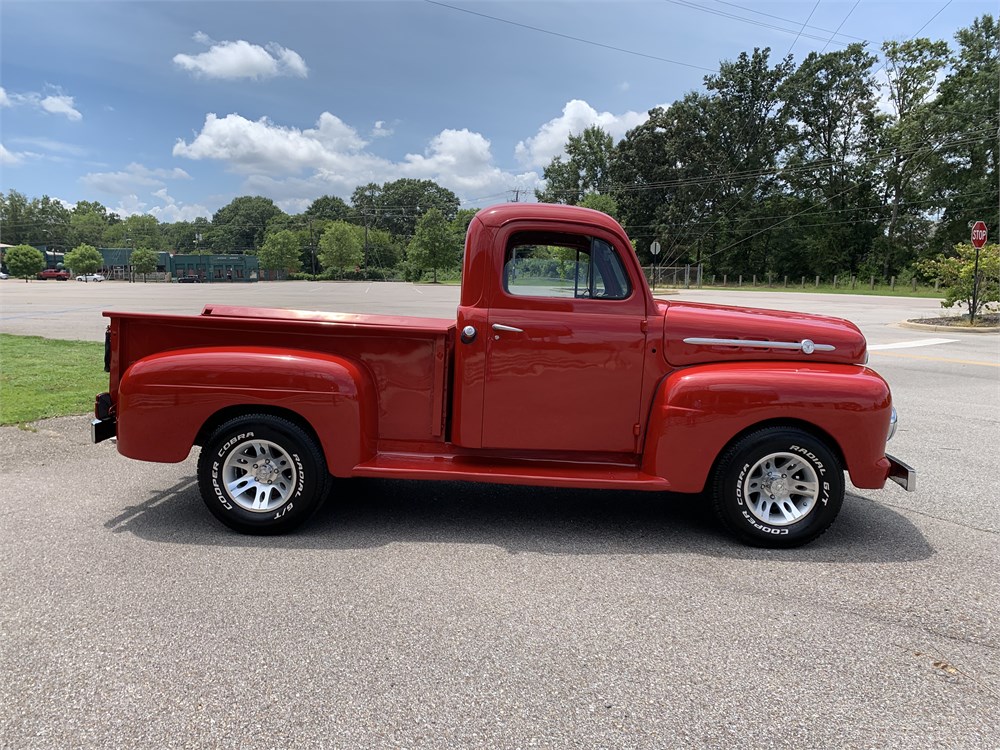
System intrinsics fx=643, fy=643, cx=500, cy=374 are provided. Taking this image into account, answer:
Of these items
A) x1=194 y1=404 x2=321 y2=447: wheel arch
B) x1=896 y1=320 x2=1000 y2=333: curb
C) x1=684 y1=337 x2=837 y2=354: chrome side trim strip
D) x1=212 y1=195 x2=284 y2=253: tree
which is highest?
x1=212 y1=195 x2=284 y2=253: tree

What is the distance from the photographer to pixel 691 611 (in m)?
3.22

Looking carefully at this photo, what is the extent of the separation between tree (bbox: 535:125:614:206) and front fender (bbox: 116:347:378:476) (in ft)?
283

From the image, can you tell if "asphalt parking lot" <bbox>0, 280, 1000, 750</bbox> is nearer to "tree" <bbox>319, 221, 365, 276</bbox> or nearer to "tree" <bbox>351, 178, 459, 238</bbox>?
"tree" <bbox>319, 221, 365, 276</bbox>

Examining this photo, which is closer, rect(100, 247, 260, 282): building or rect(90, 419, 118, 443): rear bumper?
rect(90, 419, 118, 443): rear bumper

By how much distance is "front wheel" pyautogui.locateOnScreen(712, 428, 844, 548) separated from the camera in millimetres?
3844

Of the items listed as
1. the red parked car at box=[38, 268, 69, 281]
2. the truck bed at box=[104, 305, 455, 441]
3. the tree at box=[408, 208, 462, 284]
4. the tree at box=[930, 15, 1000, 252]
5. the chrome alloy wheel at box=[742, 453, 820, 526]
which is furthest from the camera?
the red parked car at box=[38, 268, 69, 281]

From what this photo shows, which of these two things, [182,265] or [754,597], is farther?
[182,265]

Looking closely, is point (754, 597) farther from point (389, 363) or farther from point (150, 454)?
point (150, 454)

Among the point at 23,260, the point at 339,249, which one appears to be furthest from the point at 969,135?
the point at 23,260

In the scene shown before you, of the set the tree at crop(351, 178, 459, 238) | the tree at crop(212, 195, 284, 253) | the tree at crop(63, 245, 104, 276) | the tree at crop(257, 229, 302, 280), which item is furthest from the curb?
the tree at crop(212, 195, 284, 253)

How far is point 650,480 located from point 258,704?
7.99 ft

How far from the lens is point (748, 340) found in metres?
4.08

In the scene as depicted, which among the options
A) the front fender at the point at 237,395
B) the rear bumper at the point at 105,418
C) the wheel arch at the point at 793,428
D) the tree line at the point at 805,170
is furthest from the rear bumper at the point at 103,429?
the tree line at the point at 805,170

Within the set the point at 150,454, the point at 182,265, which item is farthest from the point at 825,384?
the point at 182,265
